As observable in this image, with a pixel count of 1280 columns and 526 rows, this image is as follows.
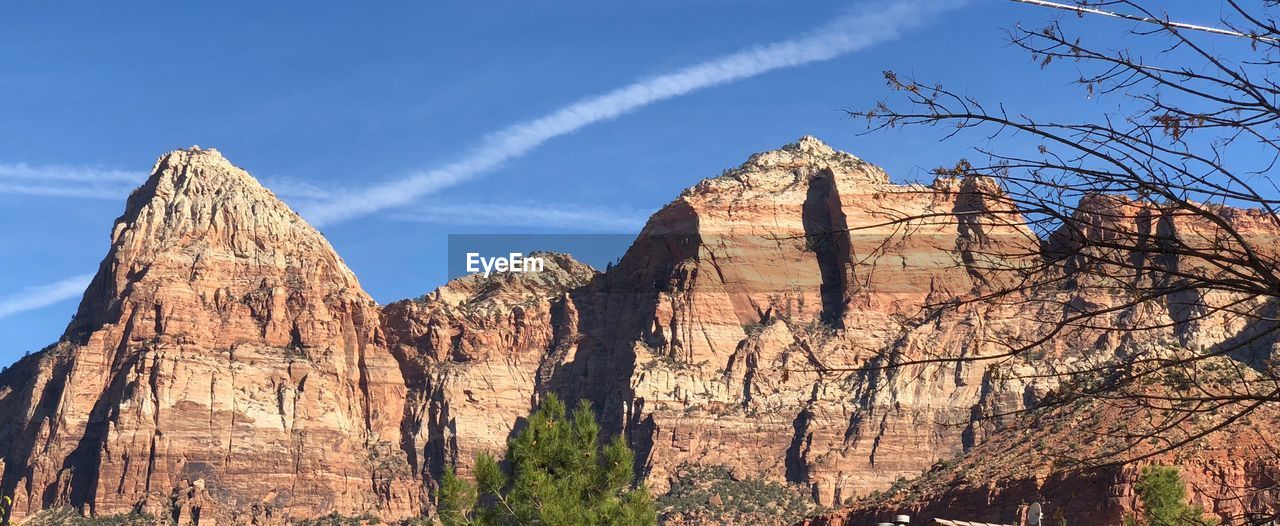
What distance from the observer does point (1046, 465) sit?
71500 millimetres

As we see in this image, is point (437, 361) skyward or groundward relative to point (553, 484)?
skyward

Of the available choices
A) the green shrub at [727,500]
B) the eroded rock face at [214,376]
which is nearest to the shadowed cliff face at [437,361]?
the eroded rock face at [214,376]

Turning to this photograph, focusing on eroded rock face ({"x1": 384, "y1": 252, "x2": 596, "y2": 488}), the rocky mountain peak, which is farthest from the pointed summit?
the rocky mountain peak

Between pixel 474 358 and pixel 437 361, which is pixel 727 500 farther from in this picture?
pixel 437 361

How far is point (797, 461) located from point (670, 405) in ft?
43.1

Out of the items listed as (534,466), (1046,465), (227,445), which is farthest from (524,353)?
(534,466)

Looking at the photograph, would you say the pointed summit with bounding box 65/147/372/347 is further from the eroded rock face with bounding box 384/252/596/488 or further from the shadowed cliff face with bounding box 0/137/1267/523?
the eroded rock face with bounding box 384/252/596/488

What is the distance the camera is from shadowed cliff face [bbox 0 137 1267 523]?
133250 millimetres

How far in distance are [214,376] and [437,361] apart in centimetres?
2238

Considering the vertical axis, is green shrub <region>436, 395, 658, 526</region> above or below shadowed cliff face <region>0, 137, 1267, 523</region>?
below

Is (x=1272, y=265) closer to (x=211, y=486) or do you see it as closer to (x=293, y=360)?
(x=211, y=486)

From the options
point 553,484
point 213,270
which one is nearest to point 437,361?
point 213,270

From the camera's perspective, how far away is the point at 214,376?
14125cm

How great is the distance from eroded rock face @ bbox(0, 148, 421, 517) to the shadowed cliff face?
0.21m
